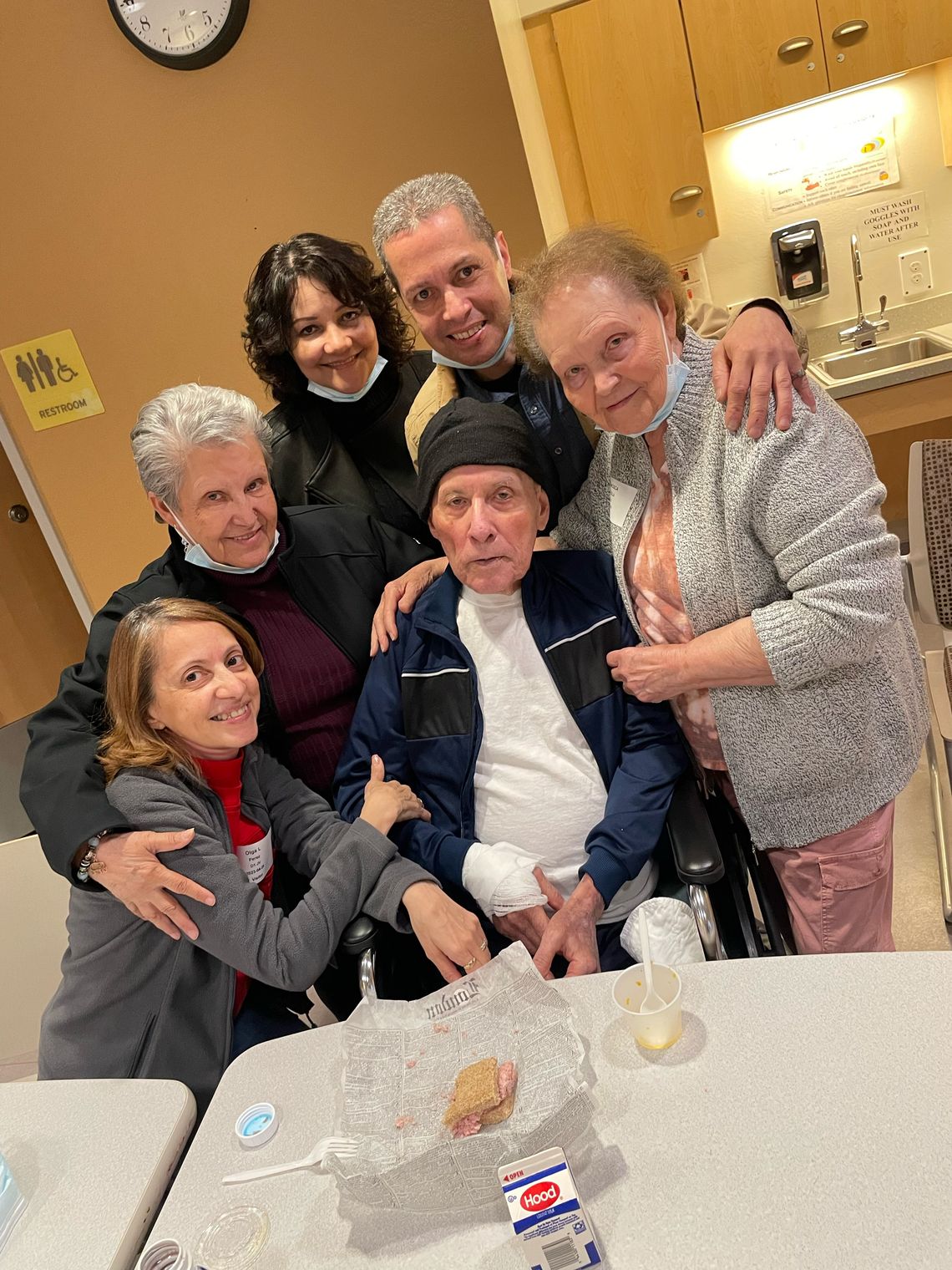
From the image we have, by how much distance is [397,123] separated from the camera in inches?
128

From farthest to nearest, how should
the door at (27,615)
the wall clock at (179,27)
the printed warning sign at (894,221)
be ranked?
the door at (27,615) < the printed warning sign at (894,221) < the wall clock at (179,27)

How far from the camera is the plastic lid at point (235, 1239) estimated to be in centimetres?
97

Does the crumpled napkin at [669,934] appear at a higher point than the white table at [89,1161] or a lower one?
lower

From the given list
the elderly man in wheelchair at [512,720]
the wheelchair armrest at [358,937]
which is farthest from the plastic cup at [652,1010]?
the wheelchair armrest at [358,937]

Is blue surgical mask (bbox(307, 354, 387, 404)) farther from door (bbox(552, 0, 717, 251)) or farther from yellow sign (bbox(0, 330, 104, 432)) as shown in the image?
yellow sign (bbox(0, 330, 104, 432))

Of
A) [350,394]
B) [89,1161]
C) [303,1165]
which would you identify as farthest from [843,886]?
[350,394]

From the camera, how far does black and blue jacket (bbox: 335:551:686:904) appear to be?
165 centimetres

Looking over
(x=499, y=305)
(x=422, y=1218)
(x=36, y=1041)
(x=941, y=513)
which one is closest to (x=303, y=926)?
(x=422, y=1218)

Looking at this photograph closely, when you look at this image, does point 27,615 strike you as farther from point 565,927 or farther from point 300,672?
point 565,927

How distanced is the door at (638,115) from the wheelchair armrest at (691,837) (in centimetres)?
242

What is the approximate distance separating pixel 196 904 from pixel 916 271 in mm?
3869

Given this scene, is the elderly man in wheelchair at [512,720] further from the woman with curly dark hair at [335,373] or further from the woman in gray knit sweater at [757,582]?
the woman with curly dark hair at [335,373]

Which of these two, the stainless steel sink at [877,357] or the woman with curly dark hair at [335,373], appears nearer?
the woman with curly dark hair at [335,373]

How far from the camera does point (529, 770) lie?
1688 millimetres
